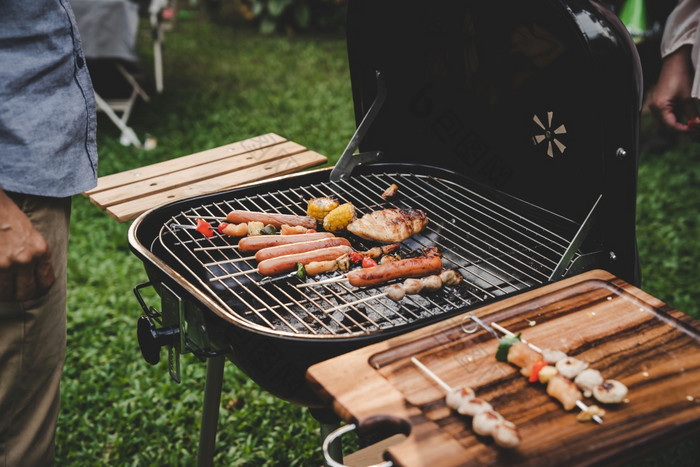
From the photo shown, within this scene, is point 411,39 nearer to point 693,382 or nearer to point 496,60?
point 496,60

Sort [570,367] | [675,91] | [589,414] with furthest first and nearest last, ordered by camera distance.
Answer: [675,91]
[570,367]
[589,414]

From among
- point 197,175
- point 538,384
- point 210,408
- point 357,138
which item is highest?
point 357,138

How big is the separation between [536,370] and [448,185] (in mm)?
1337

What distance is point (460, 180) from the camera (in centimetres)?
271

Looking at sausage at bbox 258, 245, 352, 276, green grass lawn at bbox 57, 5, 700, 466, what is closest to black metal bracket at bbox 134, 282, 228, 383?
sausage at bbox 258, 245, 352, 276

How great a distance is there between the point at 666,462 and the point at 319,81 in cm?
740

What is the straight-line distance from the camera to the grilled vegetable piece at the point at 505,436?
130 cm

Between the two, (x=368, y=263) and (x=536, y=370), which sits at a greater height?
(x=536, y=370)

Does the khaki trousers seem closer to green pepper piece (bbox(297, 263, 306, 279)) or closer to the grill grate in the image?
the grill grate

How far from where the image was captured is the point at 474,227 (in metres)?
2.40

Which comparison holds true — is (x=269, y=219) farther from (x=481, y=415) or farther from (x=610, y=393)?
(x=610, y=393)

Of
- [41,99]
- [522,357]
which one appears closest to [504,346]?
[522,357]

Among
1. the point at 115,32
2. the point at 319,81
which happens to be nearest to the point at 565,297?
the point at 115,32

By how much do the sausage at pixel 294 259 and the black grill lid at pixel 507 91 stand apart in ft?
2.39
